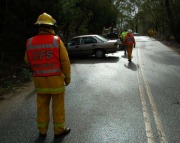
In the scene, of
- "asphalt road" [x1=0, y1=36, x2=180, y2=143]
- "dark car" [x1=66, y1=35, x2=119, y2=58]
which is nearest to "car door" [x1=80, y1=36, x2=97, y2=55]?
"dark car" [x1=66, y1=35, x2=119, y2=58]

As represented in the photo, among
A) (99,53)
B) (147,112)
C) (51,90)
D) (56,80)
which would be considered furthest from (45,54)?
(99,53)

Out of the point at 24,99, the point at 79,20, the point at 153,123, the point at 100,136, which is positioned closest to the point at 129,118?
the point at 153,123

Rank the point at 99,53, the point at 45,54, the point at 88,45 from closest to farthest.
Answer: the point at 45,54
the point at 99,53
the point at 88,45

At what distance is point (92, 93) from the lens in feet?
31.0

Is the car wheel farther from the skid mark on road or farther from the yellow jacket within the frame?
the yellow jacket

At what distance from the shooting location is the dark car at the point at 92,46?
19672 mm

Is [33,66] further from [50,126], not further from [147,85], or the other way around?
[147,85]

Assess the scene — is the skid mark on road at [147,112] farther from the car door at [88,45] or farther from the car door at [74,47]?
the car door at [74,47]

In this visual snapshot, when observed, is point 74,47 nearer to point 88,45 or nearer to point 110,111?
point 88,45

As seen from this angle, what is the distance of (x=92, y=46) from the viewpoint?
19.8 metres

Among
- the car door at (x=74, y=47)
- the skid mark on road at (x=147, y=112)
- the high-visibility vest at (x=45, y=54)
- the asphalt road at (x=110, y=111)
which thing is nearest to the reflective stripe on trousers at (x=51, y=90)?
the high-visibility vest at (x=45, y=54)

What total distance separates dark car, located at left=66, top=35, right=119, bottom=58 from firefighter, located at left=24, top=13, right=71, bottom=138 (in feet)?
46.4

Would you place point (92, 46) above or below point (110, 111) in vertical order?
above

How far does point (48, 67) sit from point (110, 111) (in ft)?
7.95
